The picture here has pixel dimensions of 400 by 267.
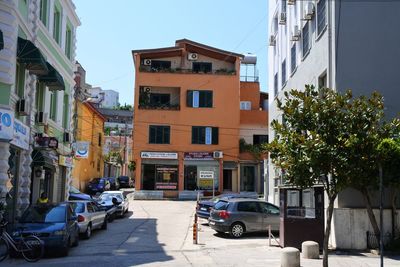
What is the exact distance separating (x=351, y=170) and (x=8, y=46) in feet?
39.9

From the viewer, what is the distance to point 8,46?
17969 mm

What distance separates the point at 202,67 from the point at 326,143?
132ft

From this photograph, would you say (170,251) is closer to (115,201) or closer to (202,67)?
(115,201)

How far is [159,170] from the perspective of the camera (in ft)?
159

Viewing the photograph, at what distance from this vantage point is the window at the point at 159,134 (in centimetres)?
4881

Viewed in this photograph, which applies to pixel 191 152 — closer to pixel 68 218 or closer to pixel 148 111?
pixel 148 111

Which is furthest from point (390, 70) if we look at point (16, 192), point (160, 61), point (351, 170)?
point (160, 61)

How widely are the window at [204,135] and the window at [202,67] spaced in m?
5.88

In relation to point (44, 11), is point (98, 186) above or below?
below

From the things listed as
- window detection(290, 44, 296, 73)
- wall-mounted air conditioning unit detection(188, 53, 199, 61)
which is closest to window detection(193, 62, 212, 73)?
wall-mounted air conditioning unit detection(188, 53, 199, 61)

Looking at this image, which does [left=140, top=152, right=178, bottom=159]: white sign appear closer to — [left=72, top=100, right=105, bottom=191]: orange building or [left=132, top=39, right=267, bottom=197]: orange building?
[left=132, top=39, right=267, bottom=197]: orange building

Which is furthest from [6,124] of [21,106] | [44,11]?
[44,11]

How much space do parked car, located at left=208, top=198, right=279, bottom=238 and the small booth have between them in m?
3.65

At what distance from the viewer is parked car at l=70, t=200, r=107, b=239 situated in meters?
19.5
